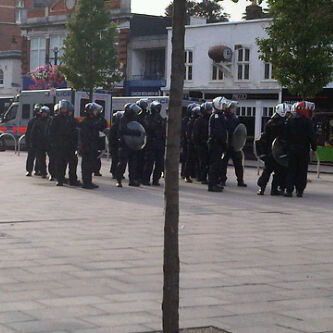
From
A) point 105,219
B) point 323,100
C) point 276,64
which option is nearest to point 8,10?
point 323,100

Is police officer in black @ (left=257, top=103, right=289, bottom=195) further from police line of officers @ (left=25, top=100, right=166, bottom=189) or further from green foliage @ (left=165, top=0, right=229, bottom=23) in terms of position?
green foliage @ (left=165, top=0, right=229, bottom=23)

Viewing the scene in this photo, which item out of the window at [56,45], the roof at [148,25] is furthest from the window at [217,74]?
the window at [56,45]

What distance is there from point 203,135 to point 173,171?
46.7 ft

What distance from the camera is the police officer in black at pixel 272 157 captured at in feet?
56.4

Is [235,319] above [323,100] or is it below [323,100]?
below

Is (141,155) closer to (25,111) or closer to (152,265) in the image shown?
(152,265)

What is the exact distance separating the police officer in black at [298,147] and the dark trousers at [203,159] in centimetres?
281

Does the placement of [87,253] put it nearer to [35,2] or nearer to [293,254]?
[293,254]

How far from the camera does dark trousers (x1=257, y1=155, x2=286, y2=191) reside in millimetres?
17188

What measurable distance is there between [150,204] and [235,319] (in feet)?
27.8

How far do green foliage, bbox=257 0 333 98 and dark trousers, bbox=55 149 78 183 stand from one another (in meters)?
8.14

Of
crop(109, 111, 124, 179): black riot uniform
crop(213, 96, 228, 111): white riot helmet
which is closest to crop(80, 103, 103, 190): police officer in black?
crop(109, 111, 124, 179): black riot uniform

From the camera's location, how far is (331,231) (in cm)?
1152

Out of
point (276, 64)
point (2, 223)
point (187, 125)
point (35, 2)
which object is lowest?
point (2, 223)
